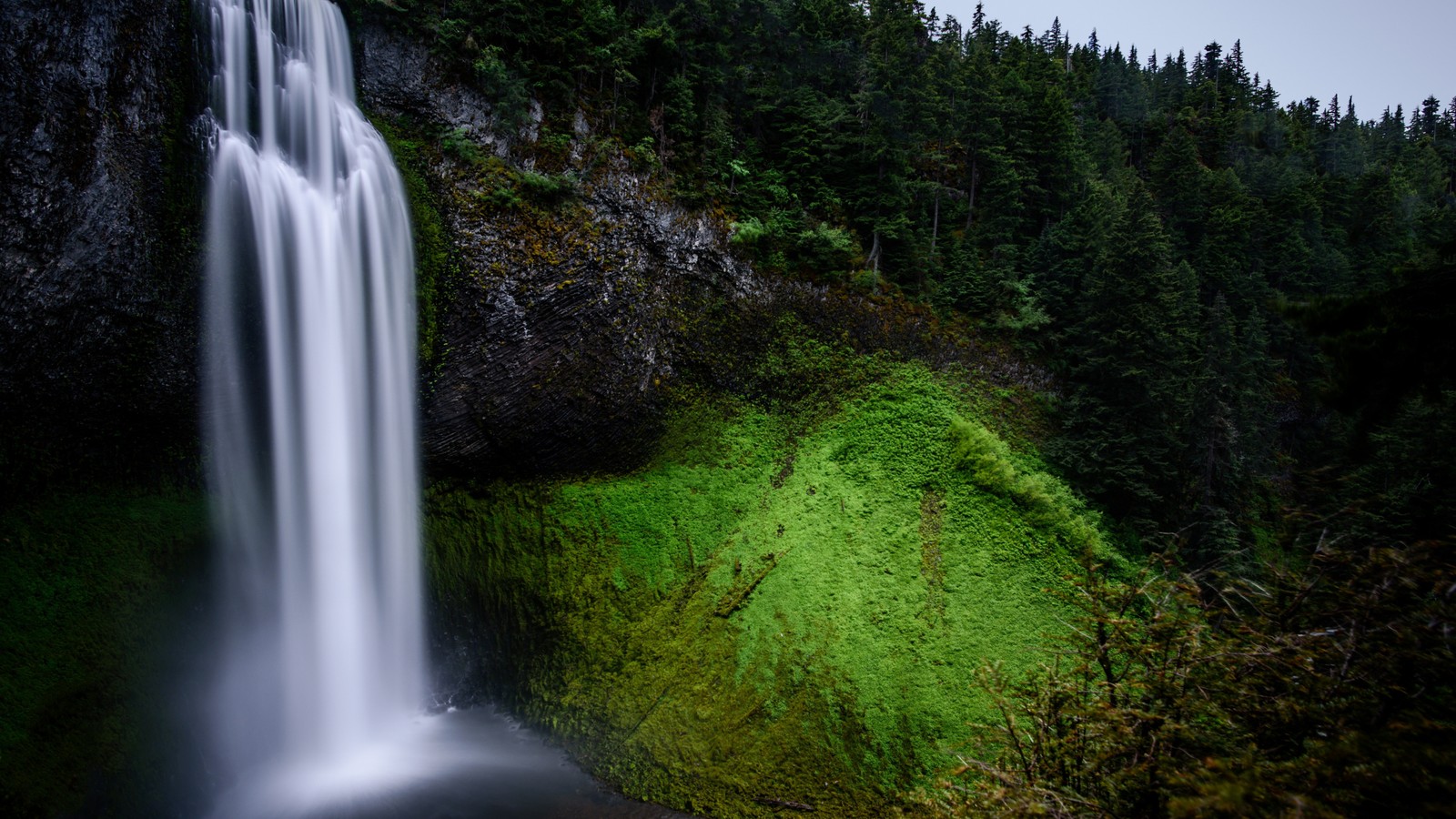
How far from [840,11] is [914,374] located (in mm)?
11671

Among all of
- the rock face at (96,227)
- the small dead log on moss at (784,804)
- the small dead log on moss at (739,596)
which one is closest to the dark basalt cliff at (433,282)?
the rock face at (96,227)

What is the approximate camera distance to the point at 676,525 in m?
13.3

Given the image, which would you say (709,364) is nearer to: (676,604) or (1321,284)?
(676,604)

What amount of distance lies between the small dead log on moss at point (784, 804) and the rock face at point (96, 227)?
34.9ft

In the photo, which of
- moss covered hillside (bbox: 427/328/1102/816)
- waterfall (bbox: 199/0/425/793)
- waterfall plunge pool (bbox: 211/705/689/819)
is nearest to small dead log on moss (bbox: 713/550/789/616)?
moss covered hillside (bbox: 427/328/1102/816)

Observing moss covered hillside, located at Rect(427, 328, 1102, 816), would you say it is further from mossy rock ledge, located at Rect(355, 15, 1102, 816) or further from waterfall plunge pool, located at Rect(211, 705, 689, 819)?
waterfall plunge pool, located at Rect(211, 705, 689, 819)

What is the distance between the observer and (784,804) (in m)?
9.41

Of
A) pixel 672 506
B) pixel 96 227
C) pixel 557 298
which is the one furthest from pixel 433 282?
pixel 672 506

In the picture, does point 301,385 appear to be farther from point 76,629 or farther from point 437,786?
point 437,786

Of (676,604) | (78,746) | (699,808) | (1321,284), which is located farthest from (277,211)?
(1321,284)

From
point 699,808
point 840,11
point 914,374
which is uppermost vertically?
point 840,11

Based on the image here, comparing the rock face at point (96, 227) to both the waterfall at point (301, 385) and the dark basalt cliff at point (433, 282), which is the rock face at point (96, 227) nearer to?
the dark basalt cliff at point (433, 282)

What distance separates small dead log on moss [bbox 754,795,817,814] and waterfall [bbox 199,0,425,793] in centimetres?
657

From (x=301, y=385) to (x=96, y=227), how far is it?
3.22 m
